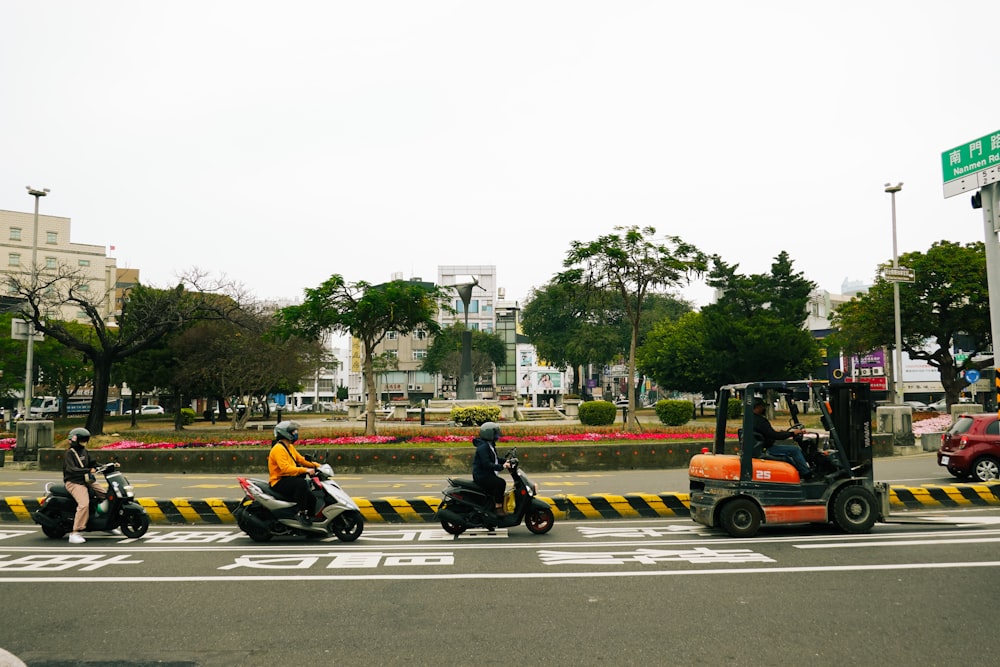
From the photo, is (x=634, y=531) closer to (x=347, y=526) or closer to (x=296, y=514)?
(x=347, y=526)

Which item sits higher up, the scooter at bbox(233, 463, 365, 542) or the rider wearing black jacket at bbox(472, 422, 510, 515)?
the rider wearing black jacket at bbox(472, 422, 510, 515)

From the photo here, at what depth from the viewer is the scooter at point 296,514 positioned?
991 centimetres

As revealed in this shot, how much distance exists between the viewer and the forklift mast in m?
10.3

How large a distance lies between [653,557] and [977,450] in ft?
37.2

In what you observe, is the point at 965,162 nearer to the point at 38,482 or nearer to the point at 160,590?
the point at 160,590

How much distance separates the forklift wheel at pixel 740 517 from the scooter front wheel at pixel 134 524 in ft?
25.1

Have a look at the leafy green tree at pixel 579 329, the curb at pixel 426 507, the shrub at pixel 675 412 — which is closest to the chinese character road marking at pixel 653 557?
the curb at pixel 426 507

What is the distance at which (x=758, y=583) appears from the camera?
7.35 m

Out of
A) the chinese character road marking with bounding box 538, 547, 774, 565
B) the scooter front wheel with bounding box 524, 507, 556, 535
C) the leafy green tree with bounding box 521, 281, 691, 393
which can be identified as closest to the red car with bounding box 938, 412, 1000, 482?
the chinese character road marking with bounding box 538, 547, 774, 565

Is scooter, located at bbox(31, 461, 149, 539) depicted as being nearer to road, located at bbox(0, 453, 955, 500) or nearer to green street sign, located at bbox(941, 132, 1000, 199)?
road, located at bbox(0, 453, 955, 500)

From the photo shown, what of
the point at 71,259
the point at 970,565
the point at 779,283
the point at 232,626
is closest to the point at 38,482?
the point at 232,626

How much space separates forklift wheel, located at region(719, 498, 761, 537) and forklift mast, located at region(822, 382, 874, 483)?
1428 mm

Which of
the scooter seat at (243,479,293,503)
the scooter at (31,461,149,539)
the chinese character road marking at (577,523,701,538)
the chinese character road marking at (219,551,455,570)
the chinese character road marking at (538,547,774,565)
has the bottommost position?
the chinese character road marking at (577,523,701,538)

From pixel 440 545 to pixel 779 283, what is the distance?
2268 inches
